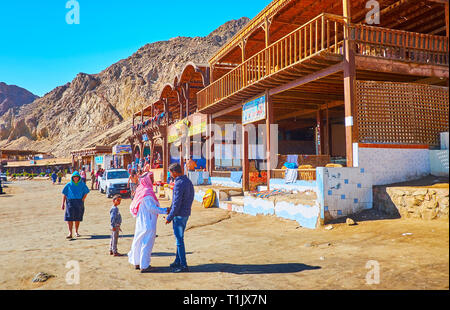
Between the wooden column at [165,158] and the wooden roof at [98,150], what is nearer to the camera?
the wooden column at [165,158]

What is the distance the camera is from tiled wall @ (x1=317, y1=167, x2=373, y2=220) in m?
7.64

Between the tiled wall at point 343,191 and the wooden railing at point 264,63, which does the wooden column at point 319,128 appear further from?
the tiled wall at point 343,191

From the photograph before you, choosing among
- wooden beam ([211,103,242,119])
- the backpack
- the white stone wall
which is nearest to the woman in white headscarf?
the white stone wall

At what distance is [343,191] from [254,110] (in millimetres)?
6499

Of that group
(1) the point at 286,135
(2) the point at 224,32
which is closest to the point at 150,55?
(2) the point at 224,32

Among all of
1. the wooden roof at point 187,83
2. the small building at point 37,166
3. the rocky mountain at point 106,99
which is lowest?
the small building at point 37,166

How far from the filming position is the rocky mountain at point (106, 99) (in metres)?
85.1

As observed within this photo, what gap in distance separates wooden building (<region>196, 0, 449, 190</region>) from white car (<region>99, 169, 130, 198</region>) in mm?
7580

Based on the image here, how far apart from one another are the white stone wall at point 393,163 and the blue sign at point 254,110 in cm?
516

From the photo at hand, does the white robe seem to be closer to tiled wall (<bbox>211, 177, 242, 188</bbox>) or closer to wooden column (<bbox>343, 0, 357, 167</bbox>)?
wooden column (<bbox>343, 0, 357, 167</bbox>)

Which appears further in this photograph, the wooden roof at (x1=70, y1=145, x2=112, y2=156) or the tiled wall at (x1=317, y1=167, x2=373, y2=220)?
the wooden roof at (x1=70, y1=145, x2=112, y2=156)

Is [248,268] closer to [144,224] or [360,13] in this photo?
[144,224]

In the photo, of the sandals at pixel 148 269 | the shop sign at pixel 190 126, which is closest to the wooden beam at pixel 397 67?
the sandals at pixel 148 269
